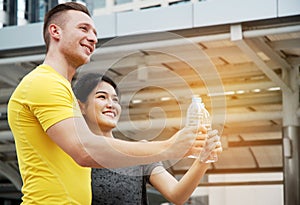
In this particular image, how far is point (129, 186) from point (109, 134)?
27cm

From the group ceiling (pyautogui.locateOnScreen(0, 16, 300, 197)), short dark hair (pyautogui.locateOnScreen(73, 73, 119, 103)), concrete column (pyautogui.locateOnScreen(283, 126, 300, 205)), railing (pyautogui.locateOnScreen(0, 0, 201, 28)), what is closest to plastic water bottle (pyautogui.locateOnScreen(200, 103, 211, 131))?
short dark hair (pyautogui.locateOnScreen(73, 73, 119, 103))

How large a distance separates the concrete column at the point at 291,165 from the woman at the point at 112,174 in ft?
25.8

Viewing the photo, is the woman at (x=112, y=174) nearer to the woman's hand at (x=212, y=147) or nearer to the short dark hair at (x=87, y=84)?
the short dark hair at (x=87, y=84)

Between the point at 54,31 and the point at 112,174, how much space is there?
2.53 ft

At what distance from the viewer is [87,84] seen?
252 cm

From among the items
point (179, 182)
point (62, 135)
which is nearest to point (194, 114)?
point (62, 135)

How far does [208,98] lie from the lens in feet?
7.04

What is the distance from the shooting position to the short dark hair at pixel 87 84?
2500 millimetres

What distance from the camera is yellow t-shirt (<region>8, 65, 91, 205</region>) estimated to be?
73.1 inches

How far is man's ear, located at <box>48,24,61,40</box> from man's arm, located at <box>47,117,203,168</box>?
270 mm

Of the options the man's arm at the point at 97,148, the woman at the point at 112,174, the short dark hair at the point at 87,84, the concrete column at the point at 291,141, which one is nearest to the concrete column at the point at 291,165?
the concrete column at the point at 291,141

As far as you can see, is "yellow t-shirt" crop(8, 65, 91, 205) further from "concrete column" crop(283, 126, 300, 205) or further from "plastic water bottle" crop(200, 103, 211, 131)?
"concrete column" crop(283, 126, 300, 205)

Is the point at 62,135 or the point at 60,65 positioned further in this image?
the point at 60,65

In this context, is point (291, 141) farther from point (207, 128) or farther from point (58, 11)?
point (207, 128)
